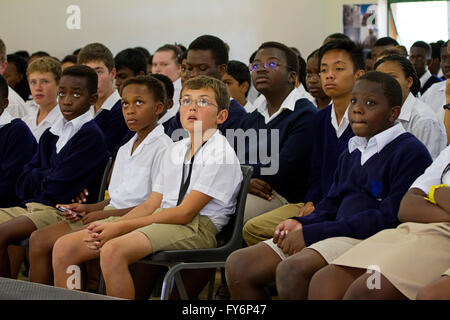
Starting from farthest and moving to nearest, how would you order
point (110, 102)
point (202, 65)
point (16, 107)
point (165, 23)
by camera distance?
point (165, 23)
point (16, 107)
point (110, 102)
point (202, 65)

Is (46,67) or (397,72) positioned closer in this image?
(397,72)

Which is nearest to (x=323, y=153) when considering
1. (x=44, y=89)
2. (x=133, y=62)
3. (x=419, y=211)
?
(x=419, y=211)

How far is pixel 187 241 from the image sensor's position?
2279 mm

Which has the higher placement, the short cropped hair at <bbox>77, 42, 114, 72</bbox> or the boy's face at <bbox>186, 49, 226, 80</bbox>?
the short cropped hair at <bbox>77, 42, 114, 72</bbox>

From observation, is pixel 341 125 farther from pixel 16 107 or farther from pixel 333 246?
pixel 16 107

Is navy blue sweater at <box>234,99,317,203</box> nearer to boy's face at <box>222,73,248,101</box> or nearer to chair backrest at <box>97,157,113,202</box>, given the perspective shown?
chair backrest at <box>97,157,113,202</box>

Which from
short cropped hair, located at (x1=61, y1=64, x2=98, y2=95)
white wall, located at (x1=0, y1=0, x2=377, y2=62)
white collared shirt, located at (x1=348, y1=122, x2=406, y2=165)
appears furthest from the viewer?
white wall, located at (x1=0, y1=0, x2=377, y2=62)

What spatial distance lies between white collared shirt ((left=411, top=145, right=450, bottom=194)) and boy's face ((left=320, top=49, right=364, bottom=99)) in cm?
86

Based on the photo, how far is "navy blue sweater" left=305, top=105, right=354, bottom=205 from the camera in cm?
261

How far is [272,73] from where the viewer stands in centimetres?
303

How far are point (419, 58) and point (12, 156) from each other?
11.4 ft

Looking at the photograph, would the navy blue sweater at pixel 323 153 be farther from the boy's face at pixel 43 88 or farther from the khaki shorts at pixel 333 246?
the boy's face at pixel 43 88

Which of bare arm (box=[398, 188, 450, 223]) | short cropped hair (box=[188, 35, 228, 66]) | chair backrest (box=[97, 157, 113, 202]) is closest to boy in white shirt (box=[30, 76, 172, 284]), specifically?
chair backrest (box=[97, 157, 113, 202])
